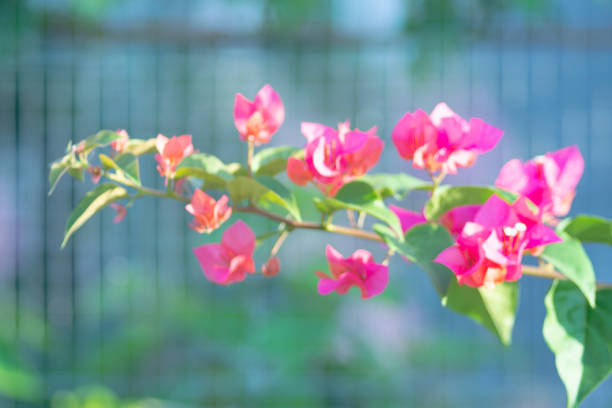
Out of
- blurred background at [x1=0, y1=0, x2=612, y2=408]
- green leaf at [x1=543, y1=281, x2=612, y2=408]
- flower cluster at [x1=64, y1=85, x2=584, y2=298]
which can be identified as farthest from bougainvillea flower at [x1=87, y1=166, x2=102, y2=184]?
blurred background at [x1=0, y1=0, x2=612, y2=408]

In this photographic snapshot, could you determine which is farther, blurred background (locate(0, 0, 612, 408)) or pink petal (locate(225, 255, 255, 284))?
blurred background (locate(0, 0, 612, 408))

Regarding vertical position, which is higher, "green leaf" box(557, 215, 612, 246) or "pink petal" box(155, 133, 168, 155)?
"pink petal" box(155, 133, 168, 155)

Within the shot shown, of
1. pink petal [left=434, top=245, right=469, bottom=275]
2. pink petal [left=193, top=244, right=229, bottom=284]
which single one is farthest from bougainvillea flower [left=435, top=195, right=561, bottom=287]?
pink petal [left=193, top=244, right=229, bottom=284]

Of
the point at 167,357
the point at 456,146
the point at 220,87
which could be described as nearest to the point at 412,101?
the point at 220,87

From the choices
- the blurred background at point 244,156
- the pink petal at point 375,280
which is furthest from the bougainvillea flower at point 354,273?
the blurred background at point 244,156

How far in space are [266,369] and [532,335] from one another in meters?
0.69

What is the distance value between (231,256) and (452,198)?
4.3 inches

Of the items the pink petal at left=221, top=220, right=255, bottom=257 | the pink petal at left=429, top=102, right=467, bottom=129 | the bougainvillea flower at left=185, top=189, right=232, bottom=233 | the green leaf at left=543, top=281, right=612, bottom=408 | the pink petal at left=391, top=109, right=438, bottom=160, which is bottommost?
the green leaf at left=543, top=281, right=612, bottom=408

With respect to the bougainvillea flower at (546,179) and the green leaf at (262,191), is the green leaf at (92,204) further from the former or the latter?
the bougainvillea flower at (546,179)

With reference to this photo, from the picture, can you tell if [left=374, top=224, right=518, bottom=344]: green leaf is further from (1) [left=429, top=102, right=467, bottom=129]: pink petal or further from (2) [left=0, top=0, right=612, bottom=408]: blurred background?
(2) [left=0, top=0, right=612, bottom=408]: blurred background

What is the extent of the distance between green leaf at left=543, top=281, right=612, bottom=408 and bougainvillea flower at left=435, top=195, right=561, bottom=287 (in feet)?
0.13

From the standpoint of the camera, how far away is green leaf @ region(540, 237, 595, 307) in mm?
273

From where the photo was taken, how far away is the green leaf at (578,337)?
281mm

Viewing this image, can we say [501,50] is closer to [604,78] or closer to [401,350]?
[604,78]
